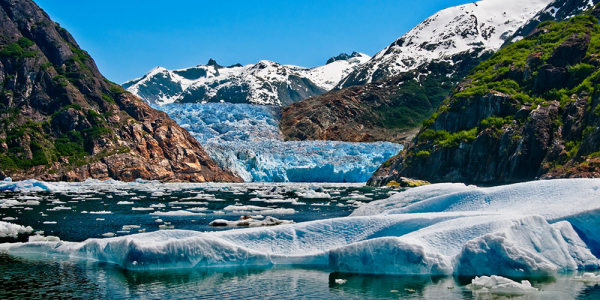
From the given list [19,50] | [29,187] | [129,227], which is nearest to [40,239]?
[129,227]

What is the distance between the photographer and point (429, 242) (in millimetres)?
15211

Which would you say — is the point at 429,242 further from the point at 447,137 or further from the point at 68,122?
the point at 68,122

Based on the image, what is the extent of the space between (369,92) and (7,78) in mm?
117312

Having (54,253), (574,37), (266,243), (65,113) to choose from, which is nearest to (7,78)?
(65,113)

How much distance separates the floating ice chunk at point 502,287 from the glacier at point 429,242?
1.17 metres

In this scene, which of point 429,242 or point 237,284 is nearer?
point 237,284

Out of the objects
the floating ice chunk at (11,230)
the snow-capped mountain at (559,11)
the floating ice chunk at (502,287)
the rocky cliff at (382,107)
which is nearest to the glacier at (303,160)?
the rocky cliff at (382,107)

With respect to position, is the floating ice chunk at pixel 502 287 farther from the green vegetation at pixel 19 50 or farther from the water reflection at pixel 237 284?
the green vegetation at pixel 19 50

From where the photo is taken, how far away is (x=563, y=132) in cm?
6241

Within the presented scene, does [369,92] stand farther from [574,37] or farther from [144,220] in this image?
[144,220]

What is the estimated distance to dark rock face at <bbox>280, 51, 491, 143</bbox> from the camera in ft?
506

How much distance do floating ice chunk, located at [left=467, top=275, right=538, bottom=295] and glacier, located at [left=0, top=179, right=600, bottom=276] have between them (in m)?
1.17

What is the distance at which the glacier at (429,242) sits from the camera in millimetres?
14570

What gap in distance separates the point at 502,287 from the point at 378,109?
515 ft
